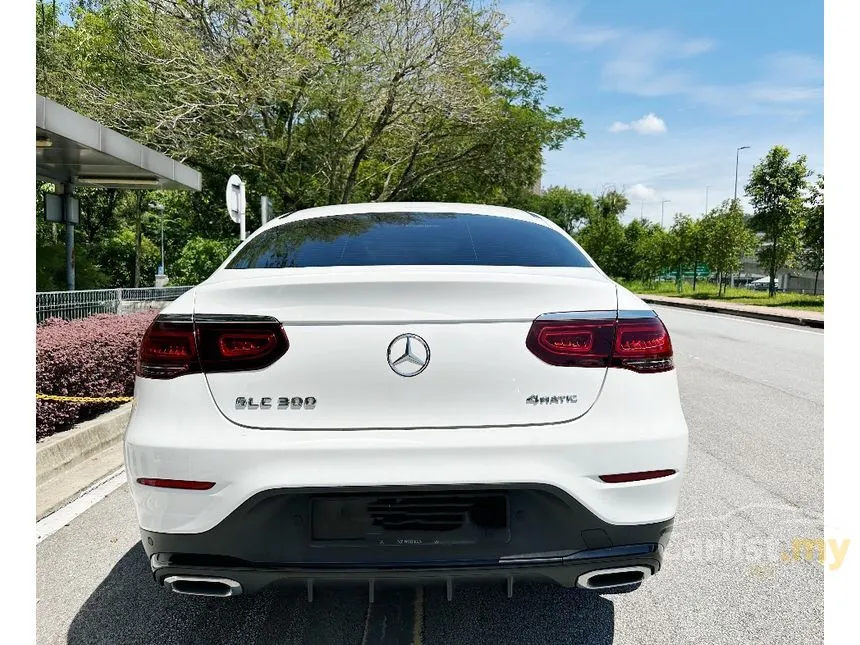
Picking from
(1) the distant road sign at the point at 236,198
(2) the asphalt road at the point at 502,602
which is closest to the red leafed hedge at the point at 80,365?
(2) the asphalt road at the point at 502,602

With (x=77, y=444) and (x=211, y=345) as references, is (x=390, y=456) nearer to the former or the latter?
(x=211, y=345)

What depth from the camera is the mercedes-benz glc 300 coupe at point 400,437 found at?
2.02 m

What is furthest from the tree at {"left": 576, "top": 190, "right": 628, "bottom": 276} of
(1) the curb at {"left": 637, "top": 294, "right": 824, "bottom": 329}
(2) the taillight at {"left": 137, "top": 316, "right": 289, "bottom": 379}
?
(2) the taillight at {"left": 137, "top": 316, "right": 289, "bottom": 379}

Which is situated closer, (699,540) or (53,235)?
(699,540)

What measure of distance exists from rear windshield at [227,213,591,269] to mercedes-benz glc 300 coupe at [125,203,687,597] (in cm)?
47

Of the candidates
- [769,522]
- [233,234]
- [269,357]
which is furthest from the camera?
[233,234]

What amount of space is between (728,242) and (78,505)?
38634 mm

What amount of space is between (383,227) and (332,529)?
1410 millimetres

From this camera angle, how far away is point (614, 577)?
2143 mm

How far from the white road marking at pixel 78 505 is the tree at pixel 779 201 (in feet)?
110

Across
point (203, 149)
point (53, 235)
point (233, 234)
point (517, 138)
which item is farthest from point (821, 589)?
point (233, 234)

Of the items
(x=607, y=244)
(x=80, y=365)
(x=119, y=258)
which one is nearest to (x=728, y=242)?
(x=607, y=244)

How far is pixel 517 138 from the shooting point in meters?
26.6

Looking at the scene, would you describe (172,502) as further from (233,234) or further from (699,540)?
(233,234)
